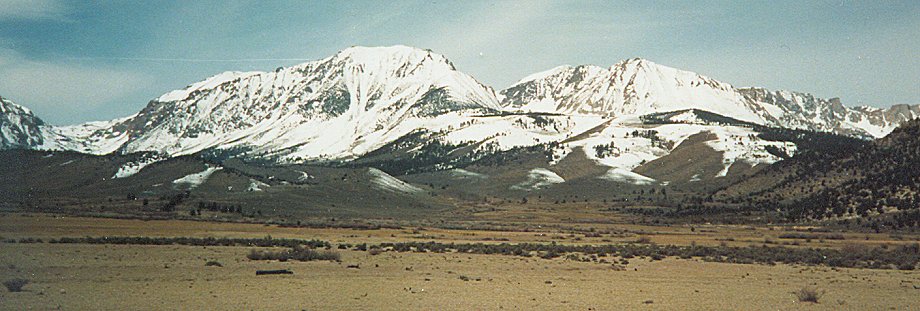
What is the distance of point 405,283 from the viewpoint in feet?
112

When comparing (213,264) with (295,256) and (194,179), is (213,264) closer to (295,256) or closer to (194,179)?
(295,256)

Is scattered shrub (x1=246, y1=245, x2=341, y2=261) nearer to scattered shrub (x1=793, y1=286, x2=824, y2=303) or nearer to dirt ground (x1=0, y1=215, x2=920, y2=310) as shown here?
dirt ground (x1=0, y1=215, x2=920, y2=310)

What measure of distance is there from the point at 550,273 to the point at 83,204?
111 m

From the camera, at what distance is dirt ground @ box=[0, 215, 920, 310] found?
89.2 ft

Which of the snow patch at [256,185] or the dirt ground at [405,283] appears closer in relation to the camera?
the dirt ground at [405,283]

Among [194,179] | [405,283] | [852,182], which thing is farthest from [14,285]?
[194,179]

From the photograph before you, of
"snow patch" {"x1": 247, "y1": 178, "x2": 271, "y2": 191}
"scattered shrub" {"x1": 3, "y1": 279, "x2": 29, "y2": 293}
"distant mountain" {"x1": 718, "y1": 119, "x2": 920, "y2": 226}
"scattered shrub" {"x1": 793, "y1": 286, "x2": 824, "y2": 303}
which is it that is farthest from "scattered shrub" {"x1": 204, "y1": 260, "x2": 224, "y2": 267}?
"snow patch" {"x1": 247, "y1": 178, "x2": 271, "y2": 191}

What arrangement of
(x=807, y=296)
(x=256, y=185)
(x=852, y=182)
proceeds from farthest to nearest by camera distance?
1. (x=256, y=185)
2. (x=852, y=182)
3. (x=807, y=296)

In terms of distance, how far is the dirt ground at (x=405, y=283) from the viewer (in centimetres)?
2719

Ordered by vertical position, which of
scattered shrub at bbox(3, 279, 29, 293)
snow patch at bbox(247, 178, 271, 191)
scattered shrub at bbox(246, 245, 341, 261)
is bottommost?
scattered shrub at bbox(3, 279, 29, 293)

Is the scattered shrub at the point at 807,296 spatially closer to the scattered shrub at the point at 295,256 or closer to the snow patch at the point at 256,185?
the scattered shrub at the point at 295,256

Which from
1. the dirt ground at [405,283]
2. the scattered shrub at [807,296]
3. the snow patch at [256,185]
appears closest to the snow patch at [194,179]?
the snow patch at [256,185]

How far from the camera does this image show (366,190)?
185125mm

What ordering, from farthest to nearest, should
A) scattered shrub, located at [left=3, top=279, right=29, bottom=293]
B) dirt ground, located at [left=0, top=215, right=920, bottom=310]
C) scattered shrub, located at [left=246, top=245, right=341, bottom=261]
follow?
scattered shrub, located at [left=246, top=245, right=341, bottom=261] → dirt ground, located at [left=0, top=215, right=920, bottom=310] → scattered shrub, located at [left=3, top=279, right=29, bottom=293]
